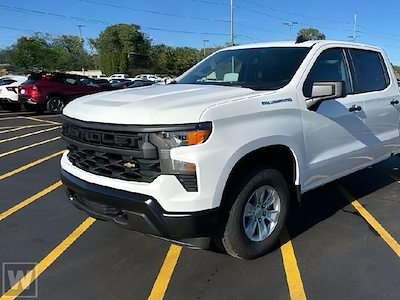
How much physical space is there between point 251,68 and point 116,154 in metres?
1.97

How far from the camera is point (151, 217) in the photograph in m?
2.66

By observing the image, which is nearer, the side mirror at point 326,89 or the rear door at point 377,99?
the side mirror at point 326,89

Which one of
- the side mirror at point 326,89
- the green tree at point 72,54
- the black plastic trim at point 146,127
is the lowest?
the green tree at point 72,54

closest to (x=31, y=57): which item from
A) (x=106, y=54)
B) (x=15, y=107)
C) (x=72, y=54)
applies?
(x=106, y=54)

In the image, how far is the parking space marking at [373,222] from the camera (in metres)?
3.54

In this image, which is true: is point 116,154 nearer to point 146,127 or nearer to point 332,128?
point 146,127

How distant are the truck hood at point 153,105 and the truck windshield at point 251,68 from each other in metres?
0.44

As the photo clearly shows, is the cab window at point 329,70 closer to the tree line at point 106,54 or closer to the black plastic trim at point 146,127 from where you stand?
the black plastic trim at point 146,127

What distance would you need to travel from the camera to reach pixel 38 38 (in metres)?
93.4

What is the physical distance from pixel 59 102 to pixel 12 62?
7435 cm

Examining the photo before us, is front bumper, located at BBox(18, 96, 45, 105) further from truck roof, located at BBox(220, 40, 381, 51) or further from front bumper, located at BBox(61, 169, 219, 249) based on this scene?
front bumper, located at BBox(61, 169, 219, 249)

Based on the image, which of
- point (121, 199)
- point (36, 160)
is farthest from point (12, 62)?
point (121, 199)

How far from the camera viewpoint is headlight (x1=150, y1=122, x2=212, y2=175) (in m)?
2.61

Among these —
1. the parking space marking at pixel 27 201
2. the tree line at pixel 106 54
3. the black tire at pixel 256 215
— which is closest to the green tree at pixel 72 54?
the tree line at pixel 106 54
